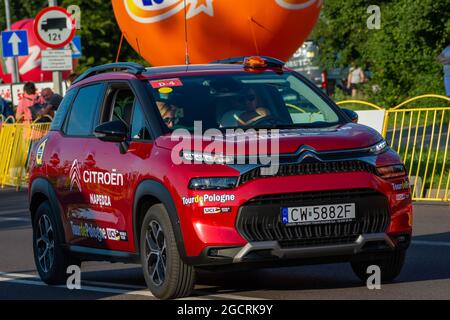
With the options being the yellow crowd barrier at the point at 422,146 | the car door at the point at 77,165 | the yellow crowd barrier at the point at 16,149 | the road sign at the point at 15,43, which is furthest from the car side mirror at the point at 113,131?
the road sign at the point at 15,43

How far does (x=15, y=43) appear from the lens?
106ft

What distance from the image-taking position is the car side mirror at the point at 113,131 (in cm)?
1005

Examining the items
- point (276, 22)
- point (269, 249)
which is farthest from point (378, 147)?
point (276, 22)

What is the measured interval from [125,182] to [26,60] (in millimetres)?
47004

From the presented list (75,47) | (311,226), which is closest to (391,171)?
(311,226)

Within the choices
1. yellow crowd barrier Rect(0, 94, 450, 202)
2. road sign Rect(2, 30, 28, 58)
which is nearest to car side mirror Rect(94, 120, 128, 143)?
yellow crowd barrier Rect(0, 94, 450, 202)

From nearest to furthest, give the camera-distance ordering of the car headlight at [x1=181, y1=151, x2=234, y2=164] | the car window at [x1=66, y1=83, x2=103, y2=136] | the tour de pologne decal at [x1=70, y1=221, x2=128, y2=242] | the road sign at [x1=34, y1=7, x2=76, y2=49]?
the car headlight at [x1=181, y1=151, x2=234, y2=164], the tour de pologne decal at [x1=70, y1=221, x2=128, y2=242], the car window at [x1=66, y1=83, x2=103, y2=136], the road sign at [x1=34, y1=7, x2=76, y2=49]

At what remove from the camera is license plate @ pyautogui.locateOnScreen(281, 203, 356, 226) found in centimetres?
901

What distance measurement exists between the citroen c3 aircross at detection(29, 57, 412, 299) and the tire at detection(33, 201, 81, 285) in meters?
0.02

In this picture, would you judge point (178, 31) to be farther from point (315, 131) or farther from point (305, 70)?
point (305, 70)

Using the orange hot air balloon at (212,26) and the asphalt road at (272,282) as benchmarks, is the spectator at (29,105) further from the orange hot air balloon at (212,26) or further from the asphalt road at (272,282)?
the asphalt road at (272,282)

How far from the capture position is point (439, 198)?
17766 mm

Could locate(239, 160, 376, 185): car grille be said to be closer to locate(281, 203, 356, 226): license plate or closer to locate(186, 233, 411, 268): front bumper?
locate(281, 203, 356, 226): license plate

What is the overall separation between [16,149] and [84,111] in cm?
1492
